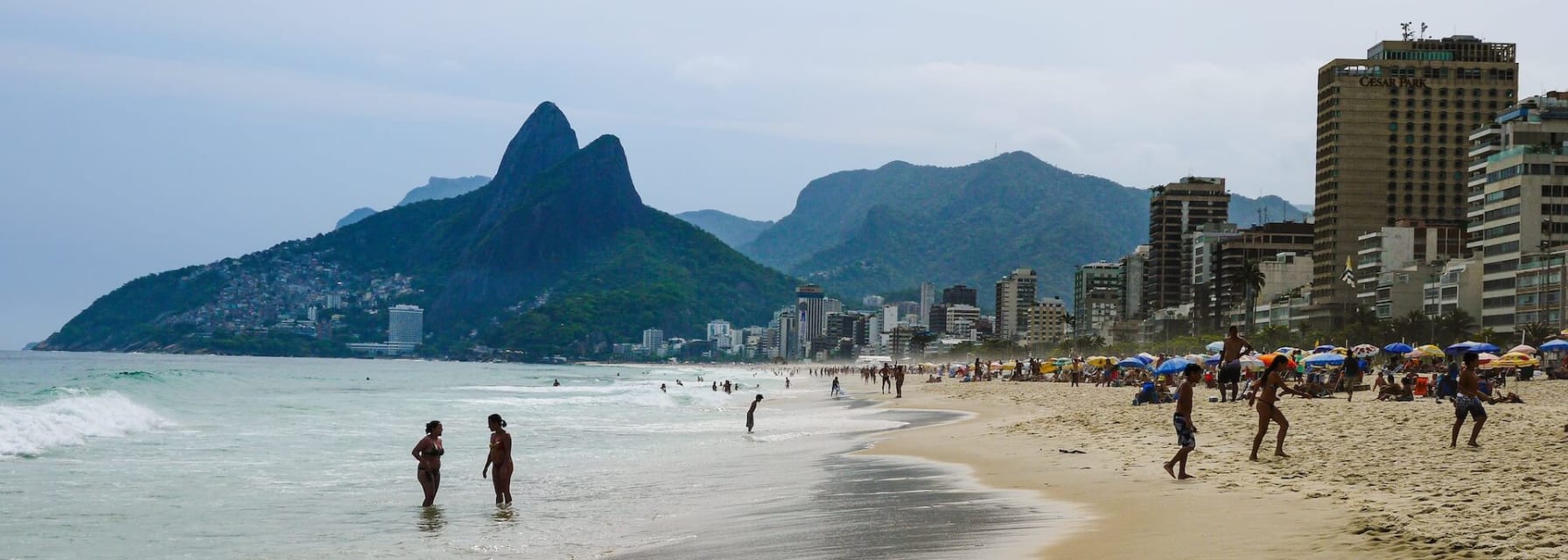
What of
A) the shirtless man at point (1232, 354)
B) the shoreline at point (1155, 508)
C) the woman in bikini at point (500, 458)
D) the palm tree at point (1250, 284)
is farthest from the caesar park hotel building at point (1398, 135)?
the woman in bikini at point (500, 458)

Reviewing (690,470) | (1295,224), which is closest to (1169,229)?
(1295,224)

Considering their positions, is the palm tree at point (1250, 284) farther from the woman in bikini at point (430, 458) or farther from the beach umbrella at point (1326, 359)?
the woman in bikini at point (430, 458)

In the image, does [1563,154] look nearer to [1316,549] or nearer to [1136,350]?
[1136,350]

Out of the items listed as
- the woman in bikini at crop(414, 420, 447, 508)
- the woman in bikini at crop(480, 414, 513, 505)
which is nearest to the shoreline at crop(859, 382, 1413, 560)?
the woman in bikini at crop(480, 414, 513, 505)

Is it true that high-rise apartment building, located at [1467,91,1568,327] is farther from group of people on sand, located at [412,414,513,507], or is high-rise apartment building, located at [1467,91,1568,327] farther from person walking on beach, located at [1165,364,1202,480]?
group of people on sand, located at [412,414,513,507]

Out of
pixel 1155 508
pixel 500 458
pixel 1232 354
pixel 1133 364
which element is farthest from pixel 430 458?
pixel 1133 364

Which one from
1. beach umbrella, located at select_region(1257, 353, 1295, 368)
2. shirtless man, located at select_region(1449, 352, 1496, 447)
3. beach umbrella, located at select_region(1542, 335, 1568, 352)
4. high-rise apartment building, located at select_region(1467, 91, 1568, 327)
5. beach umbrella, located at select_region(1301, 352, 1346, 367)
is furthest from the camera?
high-rise apartment building, located at select_region(1467, 91, 1568, 327)
